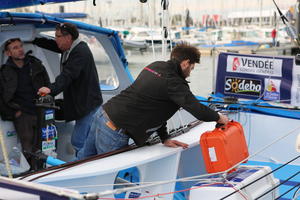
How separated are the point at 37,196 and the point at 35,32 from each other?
3259mm

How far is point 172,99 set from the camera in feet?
11.5

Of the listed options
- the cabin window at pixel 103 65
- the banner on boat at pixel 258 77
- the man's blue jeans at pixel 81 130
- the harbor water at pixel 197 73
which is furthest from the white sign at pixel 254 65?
the harbor water at pixel 197 73

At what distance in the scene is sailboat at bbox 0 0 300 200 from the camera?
3.38 meters

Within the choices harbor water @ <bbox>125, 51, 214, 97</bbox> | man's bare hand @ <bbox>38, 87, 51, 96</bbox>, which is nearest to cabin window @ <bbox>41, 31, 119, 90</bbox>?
man's bare hand @ <bbox>38, 87, 51, 96</bbox>

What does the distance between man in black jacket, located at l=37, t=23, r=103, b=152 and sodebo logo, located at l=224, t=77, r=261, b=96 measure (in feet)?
7.47

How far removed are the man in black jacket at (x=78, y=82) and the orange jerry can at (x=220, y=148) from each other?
1.66 metres

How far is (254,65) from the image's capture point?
20.6ft

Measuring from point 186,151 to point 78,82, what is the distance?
1342mm

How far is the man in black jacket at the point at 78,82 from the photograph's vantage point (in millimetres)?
4699

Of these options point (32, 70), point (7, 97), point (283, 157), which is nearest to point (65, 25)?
point (32, 70)

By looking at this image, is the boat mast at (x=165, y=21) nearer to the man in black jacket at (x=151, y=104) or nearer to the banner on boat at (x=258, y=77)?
the man in black jacket at (x=151, y=104)

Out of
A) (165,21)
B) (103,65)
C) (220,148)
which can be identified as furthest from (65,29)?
(220,148)

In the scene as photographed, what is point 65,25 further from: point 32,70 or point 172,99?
point 172,99

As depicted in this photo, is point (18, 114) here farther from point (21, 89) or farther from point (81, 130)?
point (81, 130)
